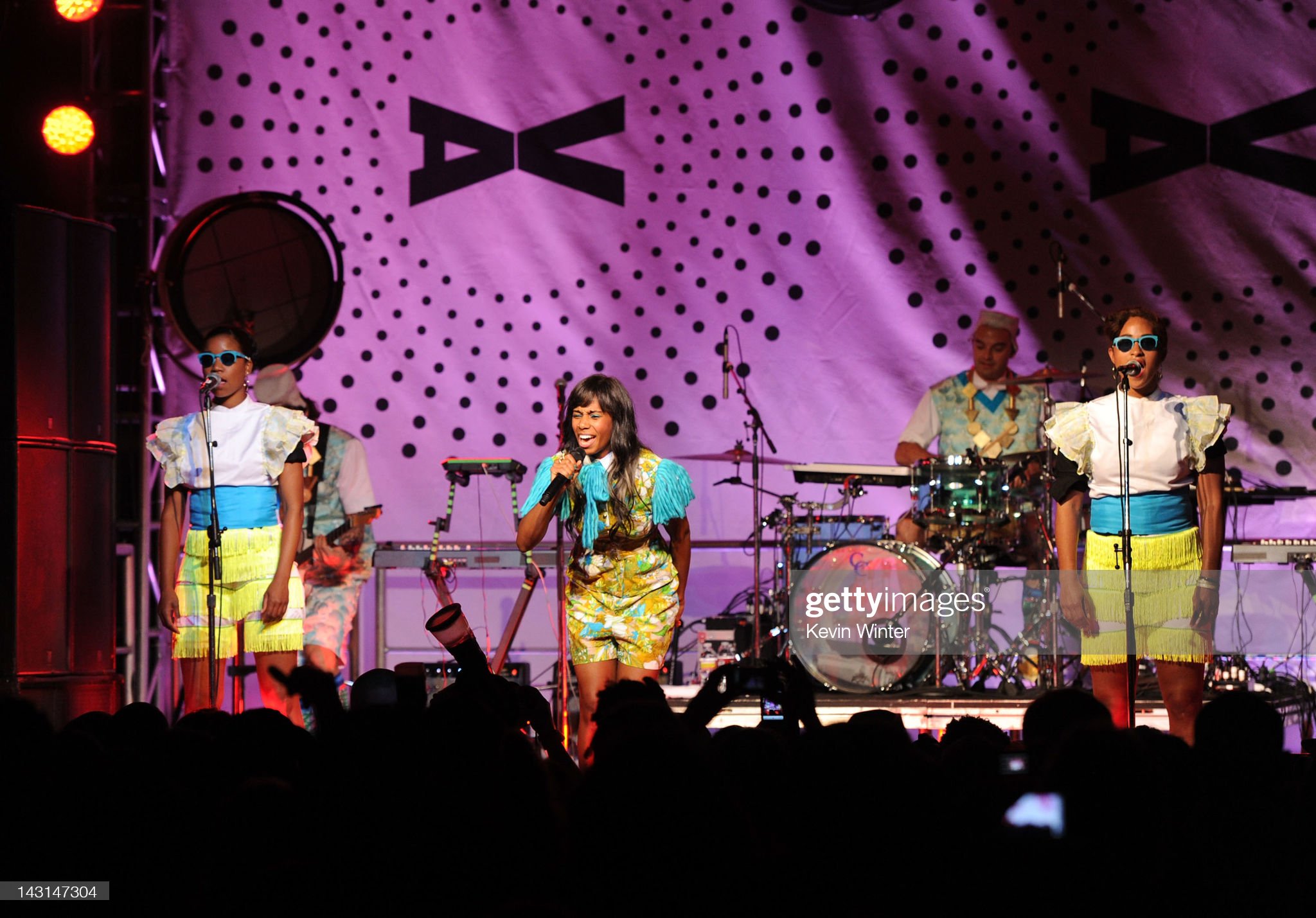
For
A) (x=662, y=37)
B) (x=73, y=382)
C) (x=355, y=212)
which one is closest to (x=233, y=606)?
(x=73, y=382)

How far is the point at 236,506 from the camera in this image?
5238 millimetres

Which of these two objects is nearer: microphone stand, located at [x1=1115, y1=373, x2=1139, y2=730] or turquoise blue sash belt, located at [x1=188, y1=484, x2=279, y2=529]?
microphone stand, located at [x1=1115, y1=373, x2=1139, y2=730]

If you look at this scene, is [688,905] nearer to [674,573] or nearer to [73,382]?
[674,573]

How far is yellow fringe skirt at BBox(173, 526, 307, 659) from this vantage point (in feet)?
17.1

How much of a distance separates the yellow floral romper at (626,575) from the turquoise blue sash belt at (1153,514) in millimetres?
1594

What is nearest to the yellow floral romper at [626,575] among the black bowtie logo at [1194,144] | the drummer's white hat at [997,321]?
the drummer's white hat at [997,321]

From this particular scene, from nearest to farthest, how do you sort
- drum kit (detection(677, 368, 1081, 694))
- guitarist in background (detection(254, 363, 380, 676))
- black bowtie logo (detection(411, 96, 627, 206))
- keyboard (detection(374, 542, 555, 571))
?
guitarist in background (detection(254, 363, 380, 676))
drum kit (detection(677, 368, 1081, 694))
keyboard (detection(374, 542, 555, 571))
black bowtie logo (detection(411, 96, 627, 206))

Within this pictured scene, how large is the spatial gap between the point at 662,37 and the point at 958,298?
2583mm

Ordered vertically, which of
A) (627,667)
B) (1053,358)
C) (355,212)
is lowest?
(627,667)

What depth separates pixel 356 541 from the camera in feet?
23.5

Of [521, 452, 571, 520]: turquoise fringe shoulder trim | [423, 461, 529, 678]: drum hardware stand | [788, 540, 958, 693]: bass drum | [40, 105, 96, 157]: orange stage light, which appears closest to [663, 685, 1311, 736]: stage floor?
[788, 540, 958, 693]: bass drum

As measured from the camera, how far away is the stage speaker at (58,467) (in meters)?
5.40

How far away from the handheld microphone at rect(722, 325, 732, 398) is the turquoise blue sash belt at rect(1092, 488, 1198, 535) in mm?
3155

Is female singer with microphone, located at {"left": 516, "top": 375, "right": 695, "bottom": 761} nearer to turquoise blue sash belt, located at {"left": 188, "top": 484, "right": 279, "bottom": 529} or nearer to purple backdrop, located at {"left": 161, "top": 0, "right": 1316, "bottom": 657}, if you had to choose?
turquoise blue sash belt, located at {"left": 188, "top": 484, "right": 279, "bottom": 529}
